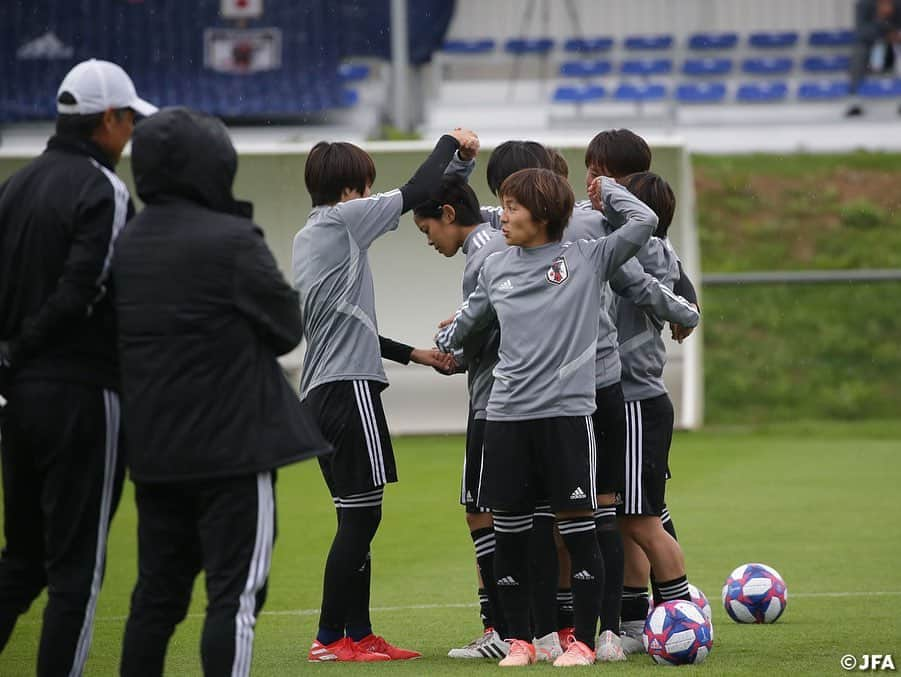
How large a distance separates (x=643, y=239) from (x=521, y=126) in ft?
65.6

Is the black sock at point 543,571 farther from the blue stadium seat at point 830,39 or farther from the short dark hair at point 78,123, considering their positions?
the blue stadium seat at point 830,39

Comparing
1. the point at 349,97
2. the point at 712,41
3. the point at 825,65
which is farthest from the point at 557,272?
the point at 712,41

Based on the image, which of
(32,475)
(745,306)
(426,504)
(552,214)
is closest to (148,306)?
(32,475)

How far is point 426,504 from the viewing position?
1043 cm

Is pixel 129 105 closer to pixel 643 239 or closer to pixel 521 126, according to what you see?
pixel 643 239

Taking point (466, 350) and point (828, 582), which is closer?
point (466, 350)

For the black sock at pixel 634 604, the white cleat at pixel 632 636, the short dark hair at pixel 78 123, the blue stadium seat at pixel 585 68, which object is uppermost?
the short dark hair at pixel 78 123

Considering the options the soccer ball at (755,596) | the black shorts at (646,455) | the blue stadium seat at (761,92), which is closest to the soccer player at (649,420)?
the black shorts at (646,455)

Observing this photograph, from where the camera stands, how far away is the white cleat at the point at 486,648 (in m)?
5.27

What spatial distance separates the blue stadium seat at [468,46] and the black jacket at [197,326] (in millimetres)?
24066

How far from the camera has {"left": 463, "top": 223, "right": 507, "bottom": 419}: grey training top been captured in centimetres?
522

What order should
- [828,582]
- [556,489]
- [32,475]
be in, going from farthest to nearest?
1. [828,582]
2. [556,489]
3. [32,475]

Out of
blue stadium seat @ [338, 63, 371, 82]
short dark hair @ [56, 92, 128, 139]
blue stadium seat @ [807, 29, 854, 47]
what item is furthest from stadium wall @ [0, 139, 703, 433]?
blue stadium seat @ [807, 29, 854, 47]

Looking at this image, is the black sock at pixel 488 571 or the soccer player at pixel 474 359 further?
the black sock at pixel 488 571
